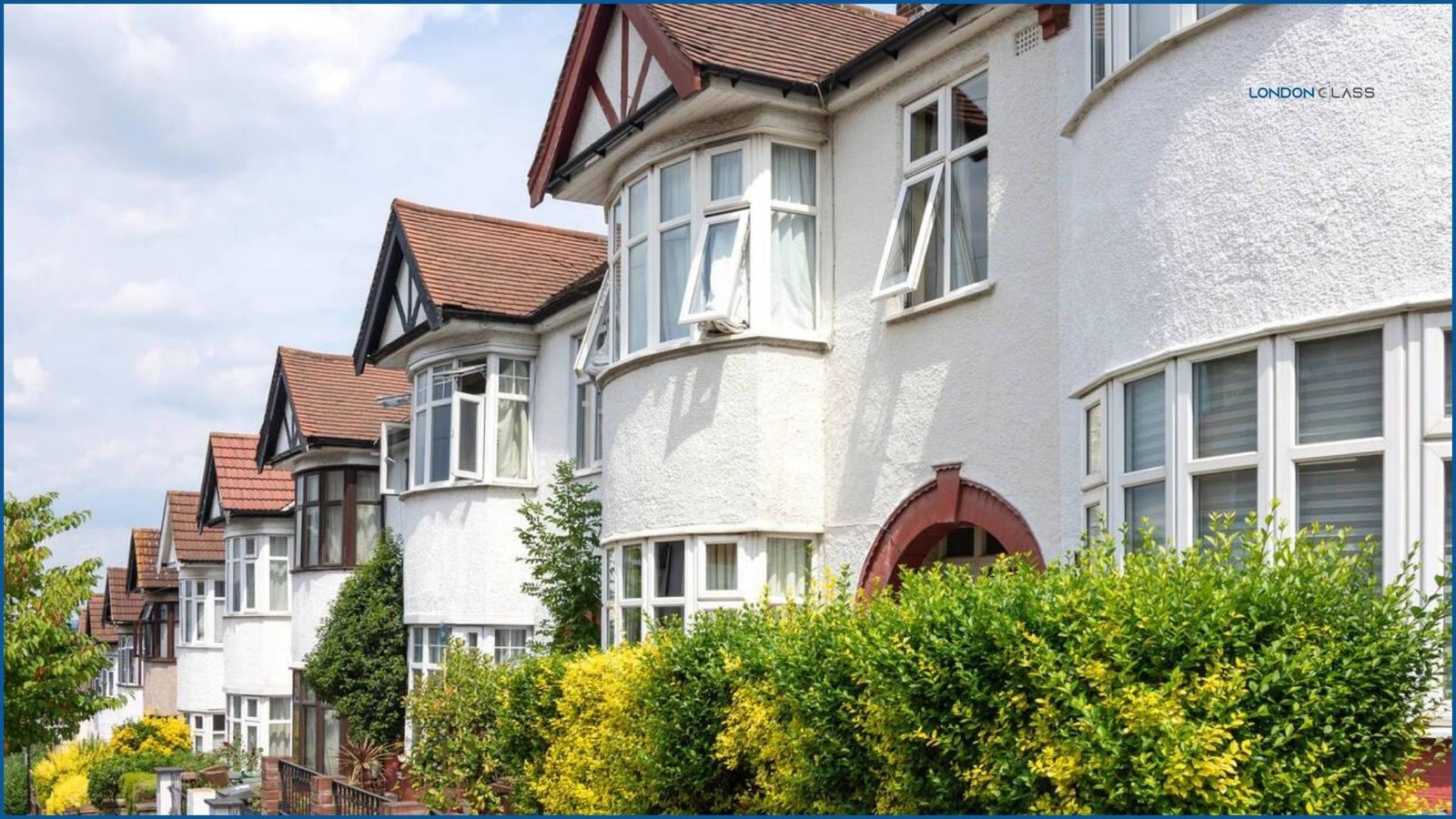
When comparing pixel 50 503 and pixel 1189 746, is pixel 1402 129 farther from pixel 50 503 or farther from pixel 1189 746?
pixel 50 503

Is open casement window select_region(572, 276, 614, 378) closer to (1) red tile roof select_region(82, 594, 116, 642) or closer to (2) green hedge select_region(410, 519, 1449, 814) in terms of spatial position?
(2) green hedge select_region(410, 519, 1449, 814)

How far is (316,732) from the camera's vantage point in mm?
32375

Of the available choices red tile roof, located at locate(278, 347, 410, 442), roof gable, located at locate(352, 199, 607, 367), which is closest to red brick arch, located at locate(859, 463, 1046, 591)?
roof gable, located at locate(352, 199, 607, 367)

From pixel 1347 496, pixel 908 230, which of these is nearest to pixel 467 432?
pixel 908 230

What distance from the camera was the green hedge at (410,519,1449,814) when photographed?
758 cm

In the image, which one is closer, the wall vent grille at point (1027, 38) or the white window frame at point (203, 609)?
the wall vent grille at point (1027, 38)

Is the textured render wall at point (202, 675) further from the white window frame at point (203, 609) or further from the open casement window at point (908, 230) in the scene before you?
the open casement window at point (908, 230)

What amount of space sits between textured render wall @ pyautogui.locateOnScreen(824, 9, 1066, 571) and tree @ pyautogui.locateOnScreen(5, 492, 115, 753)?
1139cm

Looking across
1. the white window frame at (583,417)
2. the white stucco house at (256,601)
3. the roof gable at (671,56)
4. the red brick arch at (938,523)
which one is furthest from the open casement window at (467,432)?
the white stucco house at (256,601)

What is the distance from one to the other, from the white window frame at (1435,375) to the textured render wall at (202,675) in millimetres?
40946

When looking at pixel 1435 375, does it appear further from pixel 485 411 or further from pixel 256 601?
pixel 256 601

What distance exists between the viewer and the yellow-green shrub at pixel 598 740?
13.4 m

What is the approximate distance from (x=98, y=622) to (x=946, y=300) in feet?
228

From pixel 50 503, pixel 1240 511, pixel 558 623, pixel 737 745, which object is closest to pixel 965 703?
pixel 1240 511
